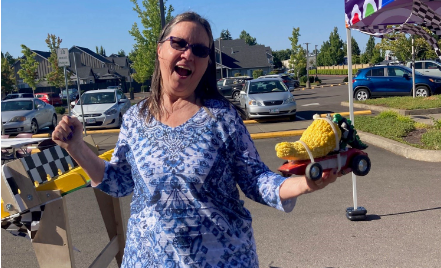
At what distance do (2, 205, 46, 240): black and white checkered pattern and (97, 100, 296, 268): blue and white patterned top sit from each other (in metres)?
0.92

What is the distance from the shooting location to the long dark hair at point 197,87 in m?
1.93

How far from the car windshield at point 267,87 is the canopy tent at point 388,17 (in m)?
9.41

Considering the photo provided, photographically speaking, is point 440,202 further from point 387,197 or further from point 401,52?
point 401,52

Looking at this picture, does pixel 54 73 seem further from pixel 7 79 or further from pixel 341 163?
pixel 341 163

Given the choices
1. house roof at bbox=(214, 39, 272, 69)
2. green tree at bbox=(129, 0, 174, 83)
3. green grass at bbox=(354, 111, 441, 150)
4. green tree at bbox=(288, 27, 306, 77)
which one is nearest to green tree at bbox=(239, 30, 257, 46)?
house roof at bbox=(214, 39, 272, 69)

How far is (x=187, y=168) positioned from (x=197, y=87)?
1.46ft

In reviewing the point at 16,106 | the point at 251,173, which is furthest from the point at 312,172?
the point at 16,106

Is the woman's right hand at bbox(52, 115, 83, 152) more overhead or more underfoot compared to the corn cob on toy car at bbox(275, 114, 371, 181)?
more overhead

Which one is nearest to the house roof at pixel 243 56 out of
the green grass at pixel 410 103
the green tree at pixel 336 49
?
the green tree at pixel 336 49

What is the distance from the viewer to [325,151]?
5.05 feet

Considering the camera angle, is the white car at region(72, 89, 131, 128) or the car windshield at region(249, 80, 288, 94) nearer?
the white car at region(72, 89, 131, 128)

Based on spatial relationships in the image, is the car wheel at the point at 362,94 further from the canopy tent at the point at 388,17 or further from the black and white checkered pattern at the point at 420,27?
the black and white checkered pattern at the point at 420,27

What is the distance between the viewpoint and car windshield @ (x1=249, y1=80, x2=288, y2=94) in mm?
16172

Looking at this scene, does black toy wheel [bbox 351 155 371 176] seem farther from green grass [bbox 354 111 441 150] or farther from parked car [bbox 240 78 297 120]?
parked car [bbox 240 78 297 120]
